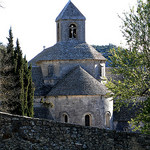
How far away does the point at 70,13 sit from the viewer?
45656 millimetres

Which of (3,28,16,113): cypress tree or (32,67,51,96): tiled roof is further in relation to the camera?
(32,67,51,96): tiled roof

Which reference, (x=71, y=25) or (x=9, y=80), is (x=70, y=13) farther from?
(x=9, y=80)

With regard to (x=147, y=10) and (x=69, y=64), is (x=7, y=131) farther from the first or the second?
(x=69, y=64)

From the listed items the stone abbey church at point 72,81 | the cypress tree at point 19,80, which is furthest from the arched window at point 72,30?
the cypress tree at point 19,80

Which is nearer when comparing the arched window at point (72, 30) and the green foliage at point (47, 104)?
the green foliage at point (47, 104)

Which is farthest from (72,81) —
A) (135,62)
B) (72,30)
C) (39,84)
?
(135,62)

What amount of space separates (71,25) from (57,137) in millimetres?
32642

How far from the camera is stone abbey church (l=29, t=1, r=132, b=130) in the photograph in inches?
1497

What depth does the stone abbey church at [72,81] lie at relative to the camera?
38031mm

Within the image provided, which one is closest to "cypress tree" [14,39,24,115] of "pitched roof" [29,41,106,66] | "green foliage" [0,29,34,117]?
"green foliage" [0,29,34,117]

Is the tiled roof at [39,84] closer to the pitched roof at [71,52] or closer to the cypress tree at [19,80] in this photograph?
the pitched roof at [71,52]

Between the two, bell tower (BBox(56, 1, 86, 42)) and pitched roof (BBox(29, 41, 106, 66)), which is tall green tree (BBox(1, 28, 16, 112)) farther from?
bell tower (BBox(56, 1, 86, 42))

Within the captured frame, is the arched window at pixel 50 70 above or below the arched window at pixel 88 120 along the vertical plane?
above

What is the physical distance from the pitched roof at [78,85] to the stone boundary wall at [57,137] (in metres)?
23.0
